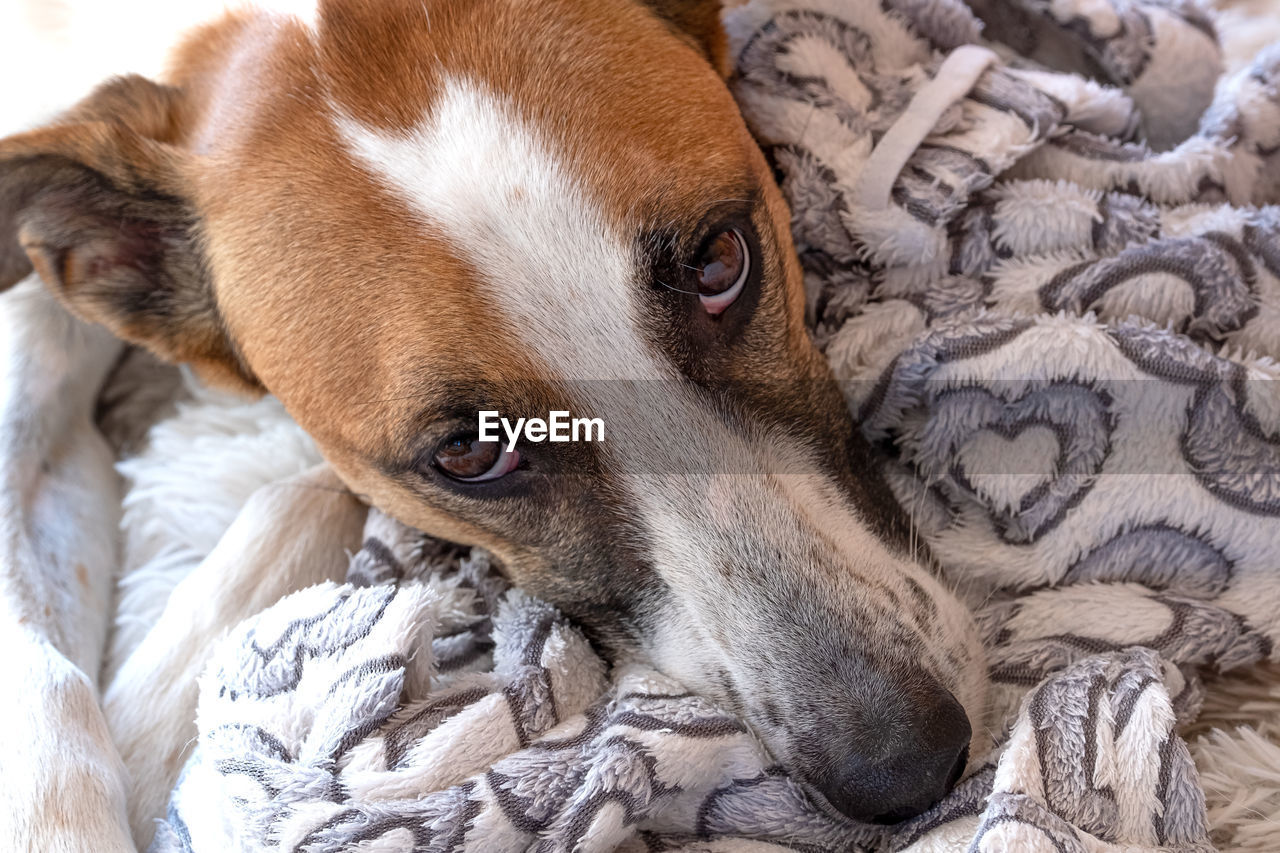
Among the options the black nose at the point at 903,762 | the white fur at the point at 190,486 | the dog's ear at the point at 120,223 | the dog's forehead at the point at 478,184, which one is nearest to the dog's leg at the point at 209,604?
the white fur at the point at 190,486

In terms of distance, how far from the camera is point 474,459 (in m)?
1.52

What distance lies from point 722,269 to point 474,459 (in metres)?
0.47

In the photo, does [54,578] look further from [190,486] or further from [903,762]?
[903,762]

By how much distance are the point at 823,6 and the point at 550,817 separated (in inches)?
60.9

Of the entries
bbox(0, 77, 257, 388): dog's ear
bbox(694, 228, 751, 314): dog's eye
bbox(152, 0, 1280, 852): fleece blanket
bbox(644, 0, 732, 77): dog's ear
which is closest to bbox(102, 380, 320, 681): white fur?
bbox(0, 77, 257, 388): dog's ear

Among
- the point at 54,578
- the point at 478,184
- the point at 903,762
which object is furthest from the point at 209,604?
the point at 903,762

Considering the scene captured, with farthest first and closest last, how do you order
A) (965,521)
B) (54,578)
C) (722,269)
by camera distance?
1. (54,578)
2. (965,521)
3. (722,269)

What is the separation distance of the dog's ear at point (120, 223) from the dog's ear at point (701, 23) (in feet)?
2.80

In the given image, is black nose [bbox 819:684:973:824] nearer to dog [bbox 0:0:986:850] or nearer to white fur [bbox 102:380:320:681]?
dog [bbox 0:0:986:850]

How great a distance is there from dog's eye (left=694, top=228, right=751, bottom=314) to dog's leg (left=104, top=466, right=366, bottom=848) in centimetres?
86

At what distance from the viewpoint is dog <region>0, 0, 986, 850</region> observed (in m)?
1.38

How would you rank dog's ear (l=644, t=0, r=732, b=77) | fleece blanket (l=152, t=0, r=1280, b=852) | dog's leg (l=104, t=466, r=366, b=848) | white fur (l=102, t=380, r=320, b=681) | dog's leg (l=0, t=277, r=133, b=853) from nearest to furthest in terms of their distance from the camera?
fleece blanket (l=152, t=0, r=1280, b=852), dog's leg (l=0, t=277, r=133, b=853), dog's leg (l=104, t=466, r=366, b=848), dog's ear (l=644, t=0, r=732, b=77), white fur (l=102, t=380, r=320, b=681)

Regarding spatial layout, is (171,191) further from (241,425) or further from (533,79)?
(533,79)

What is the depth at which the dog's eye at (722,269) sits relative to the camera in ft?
4.82
